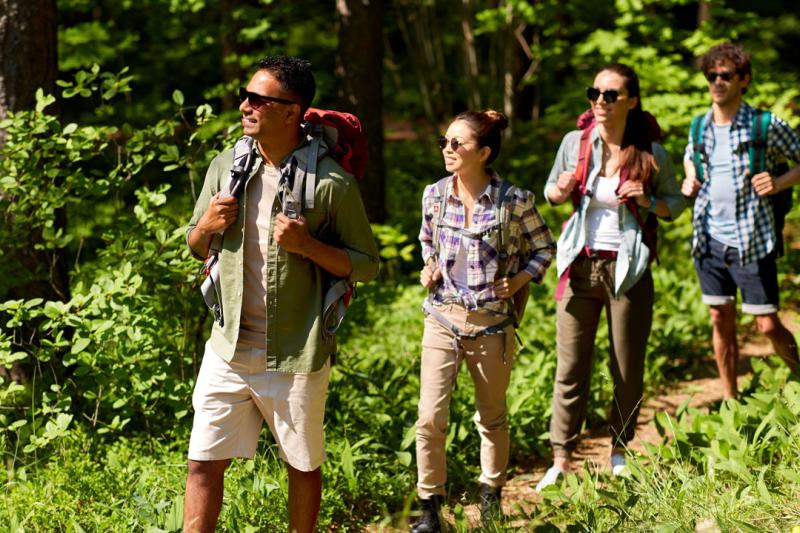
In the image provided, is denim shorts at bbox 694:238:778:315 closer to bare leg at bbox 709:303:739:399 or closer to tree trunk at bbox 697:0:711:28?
bare leg at bbox 709:303:739:399

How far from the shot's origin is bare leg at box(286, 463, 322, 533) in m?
3.59

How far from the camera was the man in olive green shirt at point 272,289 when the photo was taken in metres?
3.39

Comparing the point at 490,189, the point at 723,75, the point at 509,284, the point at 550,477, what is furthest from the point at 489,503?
the point at 723,75

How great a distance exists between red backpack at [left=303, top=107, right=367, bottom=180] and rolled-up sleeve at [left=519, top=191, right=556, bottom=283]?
899 millimetres

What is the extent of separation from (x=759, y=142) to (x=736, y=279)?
2.73 feet

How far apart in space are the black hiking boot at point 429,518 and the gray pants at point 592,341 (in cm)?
97

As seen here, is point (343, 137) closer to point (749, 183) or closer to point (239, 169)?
point (239, 169)

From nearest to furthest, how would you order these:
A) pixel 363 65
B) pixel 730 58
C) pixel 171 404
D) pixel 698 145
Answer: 1. pixel 171 404
2. pixel 730 58
3. pixel 698 145
4. pixel 363 65

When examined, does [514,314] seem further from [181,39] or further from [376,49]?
[181,39]

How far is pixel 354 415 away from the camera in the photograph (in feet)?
17.1

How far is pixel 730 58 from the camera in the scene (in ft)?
17.0

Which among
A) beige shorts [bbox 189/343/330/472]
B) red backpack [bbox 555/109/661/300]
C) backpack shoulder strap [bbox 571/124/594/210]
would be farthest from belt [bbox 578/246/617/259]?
beige shorts [bbox 189/343/330/472]

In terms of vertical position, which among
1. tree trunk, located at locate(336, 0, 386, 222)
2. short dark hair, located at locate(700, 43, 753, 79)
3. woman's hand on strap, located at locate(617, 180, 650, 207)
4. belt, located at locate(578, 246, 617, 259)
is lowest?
belt, located at locate(578, 246, 617, 259)

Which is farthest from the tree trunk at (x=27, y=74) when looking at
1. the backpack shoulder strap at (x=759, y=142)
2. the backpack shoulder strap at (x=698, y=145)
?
the backpack shoulder strap at (x=759, y=142)
